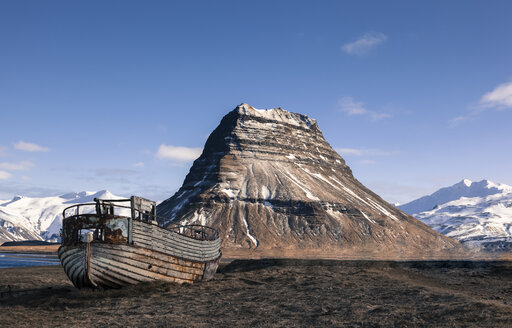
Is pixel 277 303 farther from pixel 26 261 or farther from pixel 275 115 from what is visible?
pixel 275 115

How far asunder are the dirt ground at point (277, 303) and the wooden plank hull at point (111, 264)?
1.72ft

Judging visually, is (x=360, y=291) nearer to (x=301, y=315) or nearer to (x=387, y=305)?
(x=387, y=305)

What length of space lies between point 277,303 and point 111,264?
819 centimetres

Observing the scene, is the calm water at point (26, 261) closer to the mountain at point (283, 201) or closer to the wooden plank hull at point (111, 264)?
the mountain at point (283, 201)

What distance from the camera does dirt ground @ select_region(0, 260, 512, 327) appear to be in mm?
14953

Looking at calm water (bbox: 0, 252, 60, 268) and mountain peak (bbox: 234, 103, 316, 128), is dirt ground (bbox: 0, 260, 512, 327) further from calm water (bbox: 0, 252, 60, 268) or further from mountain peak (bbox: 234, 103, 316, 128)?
mountain peak (bbox: 234, 103, 316, 128)

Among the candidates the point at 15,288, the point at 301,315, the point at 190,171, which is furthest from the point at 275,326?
the point at 190,171

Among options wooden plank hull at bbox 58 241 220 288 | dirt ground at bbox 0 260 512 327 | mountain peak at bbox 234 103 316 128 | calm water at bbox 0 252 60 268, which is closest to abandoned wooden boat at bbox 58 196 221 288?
wooden plank hull at bbox 58 241 220 288

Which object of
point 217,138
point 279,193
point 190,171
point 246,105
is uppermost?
point 246,105

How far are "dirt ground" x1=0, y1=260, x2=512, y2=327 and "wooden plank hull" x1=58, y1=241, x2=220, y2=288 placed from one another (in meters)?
0.52

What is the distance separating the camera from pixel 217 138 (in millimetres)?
176500

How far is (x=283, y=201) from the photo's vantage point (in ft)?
455

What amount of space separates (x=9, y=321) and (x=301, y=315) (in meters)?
10.5

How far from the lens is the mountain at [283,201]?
12625cm
